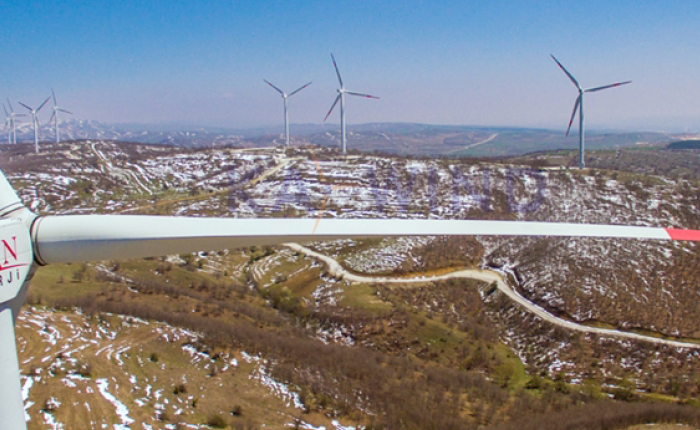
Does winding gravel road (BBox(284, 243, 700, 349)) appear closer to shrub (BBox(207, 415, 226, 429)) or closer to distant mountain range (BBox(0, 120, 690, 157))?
shrub (BBox(207, 415, 226, 429))

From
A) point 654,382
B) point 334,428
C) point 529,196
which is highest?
point 529,196

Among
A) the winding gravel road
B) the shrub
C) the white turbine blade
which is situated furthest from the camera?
the winding gravel road

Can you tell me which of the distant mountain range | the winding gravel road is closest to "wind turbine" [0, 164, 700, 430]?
the winding gravel road

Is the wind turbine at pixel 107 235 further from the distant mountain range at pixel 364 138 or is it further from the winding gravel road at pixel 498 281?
the distant mountain range at pixel 364 138

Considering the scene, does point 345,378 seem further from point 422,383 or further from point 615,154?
point 615,154

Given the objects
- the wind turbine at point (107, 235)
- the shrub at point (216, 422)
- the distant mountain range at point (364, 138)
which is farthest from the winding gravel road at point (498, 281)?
the distant mountain range at point (364, 138)

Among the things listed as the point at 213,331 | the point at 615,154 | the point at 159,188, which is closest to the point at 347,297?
the point at 213,331

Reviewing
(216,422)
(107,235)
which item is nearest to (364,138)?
(216,422)
